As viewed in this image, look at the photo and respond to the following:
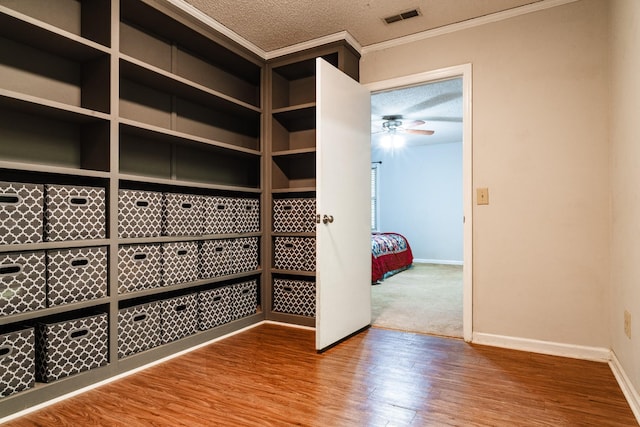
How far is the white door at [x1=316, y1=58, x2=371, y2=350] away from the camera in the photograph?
2533mm

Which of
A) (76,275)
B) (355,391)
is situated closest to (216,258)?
(76,275)

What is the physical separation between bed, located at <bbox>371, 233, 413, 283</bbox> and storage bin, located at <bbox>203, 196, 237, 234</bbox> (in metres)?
2.73

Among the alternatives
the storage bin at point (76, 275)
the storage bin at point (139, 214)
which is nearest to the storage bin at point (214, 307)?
the storage bin at point (139, 214)

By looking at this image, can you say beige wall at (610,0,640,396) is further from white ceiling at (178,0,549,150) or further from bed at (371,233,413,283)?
bed at (371,233,413,283)

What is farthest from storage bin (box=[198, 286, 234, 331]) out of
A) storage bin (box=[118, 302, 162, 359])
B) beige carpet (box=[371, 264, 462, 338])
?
beige carpet (box=[371, 264, 462, 338])

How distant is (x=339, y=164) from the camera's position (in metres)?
2.73

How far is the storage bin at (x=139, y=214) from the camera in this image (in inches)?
85.4

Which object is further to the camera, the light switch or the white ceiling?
the light switch

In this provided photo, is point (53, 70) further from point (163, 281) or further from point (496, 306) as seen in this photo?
point (496, 306)

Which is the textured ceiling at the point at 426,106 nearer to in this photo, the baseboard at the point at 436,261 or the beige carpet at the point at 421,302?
the beige carpet at the point at 421,302

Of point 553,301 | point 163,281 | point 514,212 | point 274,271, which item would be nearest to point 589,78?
point 514,212

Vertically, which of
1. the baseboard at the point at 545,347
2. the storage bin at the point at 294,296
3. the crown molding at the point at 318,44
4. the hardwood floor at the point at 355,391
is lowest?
the hardwood floor at the point at 355,391

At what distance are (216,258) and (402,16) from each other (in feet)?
7.36

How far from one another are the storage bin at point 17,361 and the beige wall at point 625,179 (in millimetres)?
2825
